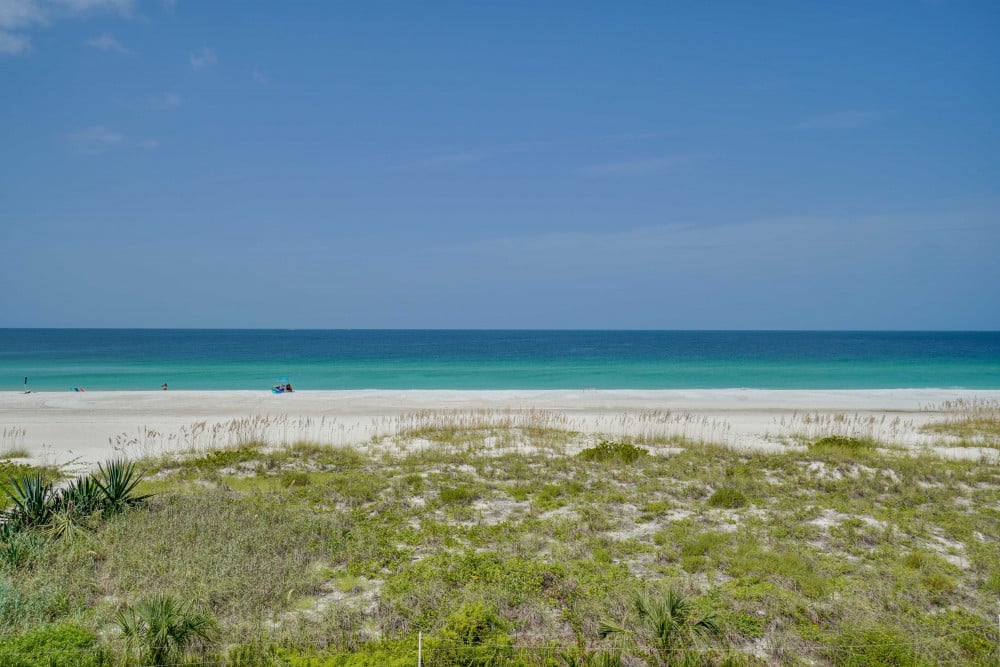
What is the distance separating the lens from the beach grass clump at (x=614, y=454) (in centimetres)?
1652

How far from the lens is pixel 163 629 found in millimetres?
6387

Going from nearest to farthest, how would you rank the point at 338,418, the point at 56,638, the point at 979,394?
the point at 56,638
the point at 338,418
the point at 979,394

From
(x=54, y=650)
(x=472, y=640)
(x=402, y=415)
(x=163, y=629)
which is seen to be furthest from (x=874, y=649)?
(x=402, y=415)

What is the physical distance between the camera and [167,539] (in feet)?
31.6

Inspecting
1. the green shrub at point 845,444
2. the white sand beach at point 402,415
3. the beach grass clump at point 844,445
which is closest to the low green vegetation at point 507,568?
the beach grass clump at point 844,445

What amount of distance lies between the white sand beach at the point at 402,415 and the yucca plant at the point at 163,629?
12741 mm

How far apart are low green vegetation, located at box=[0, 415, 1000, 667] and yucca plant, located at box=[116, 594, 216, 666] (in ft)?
0.08

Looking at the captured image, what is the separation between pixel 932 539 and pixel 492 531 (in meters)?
7.82

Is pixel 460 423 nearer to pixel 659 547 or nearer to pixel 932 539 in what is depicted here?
pixel 659 547

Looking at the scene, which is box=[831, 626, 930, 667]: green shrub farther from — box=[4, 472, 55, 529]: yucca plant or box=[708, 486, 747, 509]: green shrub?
box=[4, 472, 55, 529]: yucca plant

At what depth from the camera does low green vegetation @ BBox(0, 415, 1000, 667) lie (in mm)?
6625

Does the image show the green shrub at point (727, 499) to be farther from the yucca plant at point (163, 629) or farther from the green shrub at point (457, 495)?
the yucca plant at point (163, 629)

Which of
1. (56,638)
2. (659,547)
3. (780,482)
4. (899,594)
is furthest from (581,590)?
(780,482)

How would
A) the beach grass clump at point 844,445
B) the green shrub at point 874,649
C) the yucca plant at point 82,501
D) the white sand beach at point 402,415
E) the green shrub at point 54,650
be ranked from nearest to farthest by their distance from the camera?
the green shrub at point 54,650, the green shrub at point 874,649, the yucca plant at point 82,501, the beach grass clump at point 844,445, the white sand beach at point 402,415
